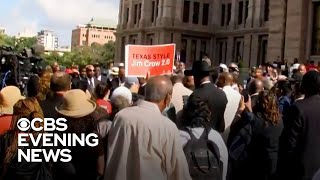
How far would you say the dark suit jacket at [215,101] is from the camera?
7516 mm

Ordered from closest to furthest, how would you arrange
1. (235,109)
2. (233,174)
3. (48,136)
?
1. (48,136)
2. (233,174)
3. (235,109)

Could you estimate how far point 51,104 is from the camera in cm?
673

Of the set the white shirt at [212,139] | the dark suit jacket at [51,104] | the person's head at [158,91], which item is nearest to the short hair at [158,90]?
the person's head at [158,91]

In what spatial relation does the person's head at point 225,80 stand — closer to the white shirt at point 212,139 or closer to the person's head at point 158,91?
the white shirt at point 212,139

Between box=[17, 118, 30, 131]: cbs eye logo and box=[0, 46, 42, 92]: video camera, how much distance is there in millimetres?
7868

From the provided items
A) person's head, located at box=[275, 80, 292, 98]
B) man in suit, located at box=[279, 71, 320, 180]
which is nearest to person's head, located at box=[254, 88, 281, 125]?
man in suit, located at box=[279, 71, 320, 180]

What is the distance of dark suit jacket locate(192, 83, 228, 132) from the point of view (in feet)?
24.7

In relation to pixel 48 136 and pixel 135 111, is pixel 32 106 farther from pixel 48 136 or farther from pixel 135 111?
pixel 135 111

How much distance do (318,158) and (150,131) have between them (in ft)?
7.07

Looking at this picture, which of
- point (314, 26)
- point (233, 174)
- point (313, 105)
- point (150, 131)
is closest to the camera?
point (150, 131)

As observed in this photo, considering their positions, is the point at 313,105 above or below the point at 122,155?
above

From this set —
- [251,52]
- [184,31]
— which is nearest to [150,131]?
[251,52]

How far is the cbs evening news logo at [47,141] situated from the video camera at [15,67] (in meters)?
7.85

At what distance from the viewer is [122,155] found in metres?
5.62
